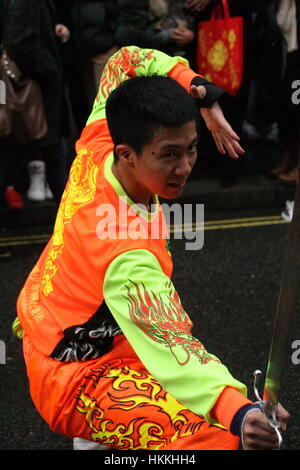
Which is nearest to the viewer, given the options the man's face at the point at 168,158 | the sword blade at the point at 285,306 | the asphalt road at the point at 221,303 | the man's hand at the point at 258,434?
the sword blade at the point at 285,306

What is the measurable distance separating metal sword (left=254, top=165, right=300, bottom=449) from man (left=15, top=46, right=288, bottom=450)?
119 mm

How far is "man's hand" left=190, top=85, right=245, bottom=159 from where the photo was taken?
6.74 feet

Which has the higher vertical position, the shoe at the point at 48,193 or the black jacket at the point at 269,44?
the black jacket at the point at 269,44

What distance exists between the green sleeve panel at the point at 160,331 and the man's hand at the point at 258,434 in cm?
11

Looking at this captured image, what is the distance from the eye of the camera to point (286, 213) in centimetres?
559

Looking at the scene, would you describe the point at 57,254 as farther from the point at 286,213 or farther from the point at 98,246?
the point at 286,213

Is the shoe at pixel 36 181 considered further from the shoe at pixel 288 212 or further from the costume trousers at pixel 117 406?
the costume trousers at pixel 117 406

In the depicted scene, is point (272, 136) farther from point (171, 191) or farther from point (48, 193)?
point (171, 191)

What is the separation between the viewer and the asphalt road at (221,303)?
3.15 meters

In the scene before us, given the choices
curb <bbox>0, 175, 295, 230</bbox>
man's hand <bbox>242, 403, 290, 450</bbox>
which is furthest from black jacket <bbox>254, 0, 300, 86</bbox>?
man's hand <bbox>242, 403, 290, 450</bbox>

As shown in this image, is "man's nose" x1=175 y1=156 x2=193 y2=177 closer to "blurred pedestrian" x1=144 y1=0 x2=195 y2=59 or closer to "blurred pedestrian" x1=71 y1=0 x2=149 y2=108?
"blurred pedestrian" x1=71 y1=0 x2=149 y2=108

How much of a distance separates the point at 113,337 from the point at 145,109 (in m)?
0.66

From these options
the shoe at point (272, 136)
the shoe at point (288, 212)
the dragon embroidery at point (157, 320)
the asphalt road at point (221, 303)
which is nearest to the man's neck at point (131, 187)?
the dragon embroidery at point (157, 320)

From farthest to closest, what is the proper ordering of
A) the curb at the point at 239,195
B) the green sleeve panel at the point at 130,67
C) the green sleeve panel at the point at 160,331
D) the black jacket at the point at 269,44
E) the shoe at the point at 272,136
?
the shoe at the point at 272,136, the curb at the point at 239,195, the black jacket at the point at 269,44, the green sleeve panel at the point at 130,67, the green sleeve panel at the point at 160,331
